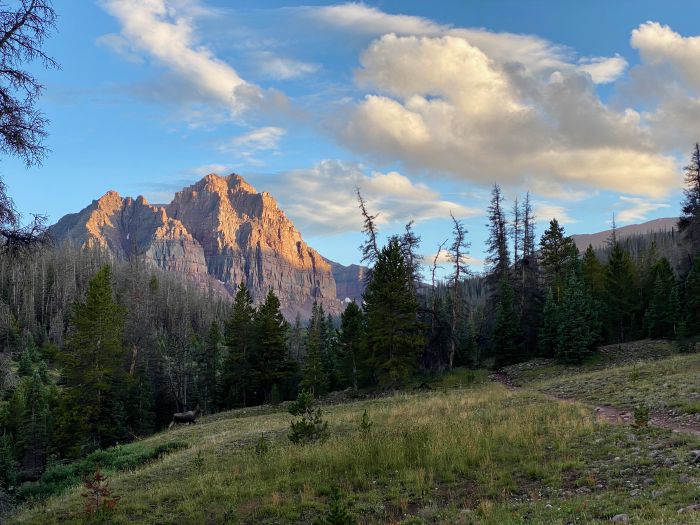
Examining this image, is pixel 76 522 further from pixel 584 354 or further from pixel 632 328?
pixel 632 328

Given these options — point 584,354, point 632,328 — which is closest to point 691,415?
point 584,354

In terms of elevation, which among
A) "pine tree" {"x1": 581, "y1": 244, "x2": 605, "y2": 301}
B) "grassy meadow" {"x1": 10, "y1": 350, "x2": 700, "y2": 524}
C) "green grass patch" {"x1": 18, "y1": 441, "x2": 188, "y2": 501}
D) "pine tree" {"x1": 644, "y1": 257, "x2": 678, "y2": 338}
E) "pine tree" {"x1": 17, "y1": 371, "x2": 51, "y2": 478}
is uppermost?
"pine tree" {"x1": 581, "y1": 244, "x2": 605, "y2": 301}

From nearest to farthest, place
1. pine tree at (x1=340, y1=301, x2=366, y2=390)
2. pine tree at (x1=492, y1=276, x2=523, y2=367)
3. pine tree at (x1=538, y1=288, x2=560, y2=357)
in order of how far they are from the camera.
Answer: pine tree at (x1=538, y1=288, x2=560, y2=357) → pine tree at (x1=492, y1=276, x2=523, y2=367) → pine tree at (x1=340, y1=301, x2=366, y2=390)

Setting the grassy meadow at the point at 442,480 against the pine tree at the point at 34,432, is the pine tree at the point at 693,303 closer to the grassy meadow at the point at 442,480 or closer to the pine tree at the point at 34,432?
the grassy meadow at the point at 442,480

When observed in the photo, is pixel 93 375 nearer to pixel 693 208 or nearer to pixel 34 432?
pixel 34 432

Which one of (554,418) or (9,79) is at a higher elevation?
(9,79)

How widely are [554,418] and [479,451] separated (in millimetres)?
4527

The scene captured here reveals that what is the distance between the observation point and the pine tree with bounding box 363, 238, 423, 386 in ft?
119

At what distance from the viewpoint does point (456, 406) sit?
70.3 feet

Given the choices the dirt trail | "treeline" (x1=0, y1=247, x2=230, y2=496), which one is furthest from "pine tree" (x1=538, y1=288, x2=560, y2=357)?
"treeline" (x1=0, y1=247, x2=230, y2=496)

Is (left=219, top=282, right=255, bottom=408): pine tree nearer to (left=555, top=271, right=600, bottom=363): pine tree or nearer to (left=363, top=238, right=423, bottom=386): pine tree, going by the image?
(left=363, top=238, right=423, bottom=386): pine tree

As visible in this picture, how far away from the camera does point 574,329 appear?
3744cm

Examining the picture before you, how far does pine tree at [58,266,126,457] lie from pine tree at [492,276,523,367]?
114 feet

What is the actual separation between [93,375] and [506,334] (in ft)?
121
